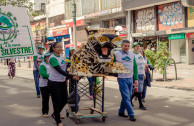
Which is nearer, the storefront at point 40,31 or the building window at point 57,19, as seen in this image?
the building window at point 57,19

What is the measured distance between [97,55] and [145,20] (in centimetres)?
2131

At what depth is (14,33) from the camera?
5605 millimetres

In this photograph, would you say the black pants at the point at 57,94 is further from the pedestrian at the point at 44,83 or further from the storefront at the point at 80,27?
the storefront at the point at 80,27

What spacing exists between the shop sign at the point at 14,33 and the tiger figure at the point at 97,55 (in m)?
1.05

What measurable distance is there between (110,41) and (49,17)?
126 ft

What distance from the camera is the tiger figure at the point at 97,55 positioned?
221 inches

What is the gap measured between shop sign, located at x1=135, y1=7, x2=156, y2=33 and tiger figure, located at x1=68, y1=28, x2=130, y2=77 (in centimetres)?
2016

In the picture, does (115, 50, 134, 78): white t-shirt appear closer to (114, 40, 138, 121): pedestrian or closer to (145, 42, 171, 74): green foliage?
(114, 40, 138, 121): pedestrian

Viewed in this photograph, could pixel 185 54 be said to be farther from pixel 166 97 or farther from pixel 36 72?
pixel 36 72

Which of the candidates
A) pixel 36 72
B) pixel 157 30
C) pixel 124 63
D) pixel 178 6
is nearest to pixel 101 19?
pixel 157 30

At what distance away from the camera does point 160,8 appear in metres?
24.6

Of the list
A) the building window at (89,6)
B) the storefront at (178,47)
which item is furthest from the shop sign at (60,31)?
the storefront at (178,47)

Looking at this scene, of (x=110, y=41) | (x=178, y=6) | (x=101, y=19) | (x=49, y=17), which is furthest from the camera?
(x=49, y=17)

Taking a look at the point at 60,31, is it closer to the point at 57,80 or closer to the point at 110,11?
the point at 110,11
